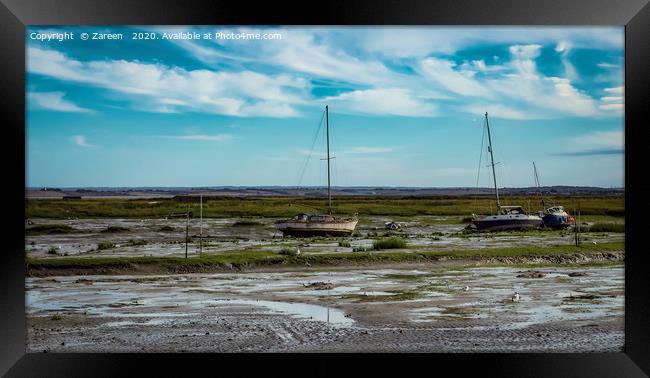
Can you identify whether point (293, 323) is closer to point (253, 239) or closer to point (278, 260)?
point (278, 260)

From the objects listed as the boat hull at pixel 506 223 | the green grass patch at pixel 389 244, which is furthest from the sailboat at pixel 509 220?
the green grass patch at pixel 389 244

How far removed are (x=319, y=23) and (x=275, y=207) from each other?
14.5m

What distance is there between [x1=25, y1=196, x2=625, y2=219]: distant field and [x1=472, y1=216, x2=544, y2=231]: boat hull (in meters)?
0.38

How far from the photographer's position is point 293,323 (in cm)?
1145

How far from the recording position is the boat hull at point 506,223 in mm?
21516

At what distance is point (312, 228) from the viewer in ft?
68.9

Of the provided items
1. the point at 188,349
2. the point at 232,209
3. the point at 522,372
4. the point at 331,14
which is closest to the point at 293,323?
the point at 188,349

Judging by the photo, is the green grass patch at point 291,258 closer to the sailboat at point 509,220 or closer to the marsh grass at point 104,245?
the marsh grass at point 104,245

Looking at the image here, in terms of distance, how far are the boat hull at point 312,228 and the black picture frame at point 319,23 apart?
37.6 ft

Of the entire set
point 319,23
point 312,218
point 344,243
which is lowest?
point 344,243

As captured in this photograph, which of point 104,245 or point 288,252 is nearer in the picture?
point 288,252

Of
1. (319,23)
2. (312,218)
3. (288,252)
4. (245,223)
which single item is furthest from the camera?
(245,223)

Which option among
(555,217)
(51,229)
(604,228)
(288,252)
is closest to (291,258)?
(288,252)

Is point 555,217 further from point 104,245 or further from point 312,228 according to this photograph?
point 104,245
